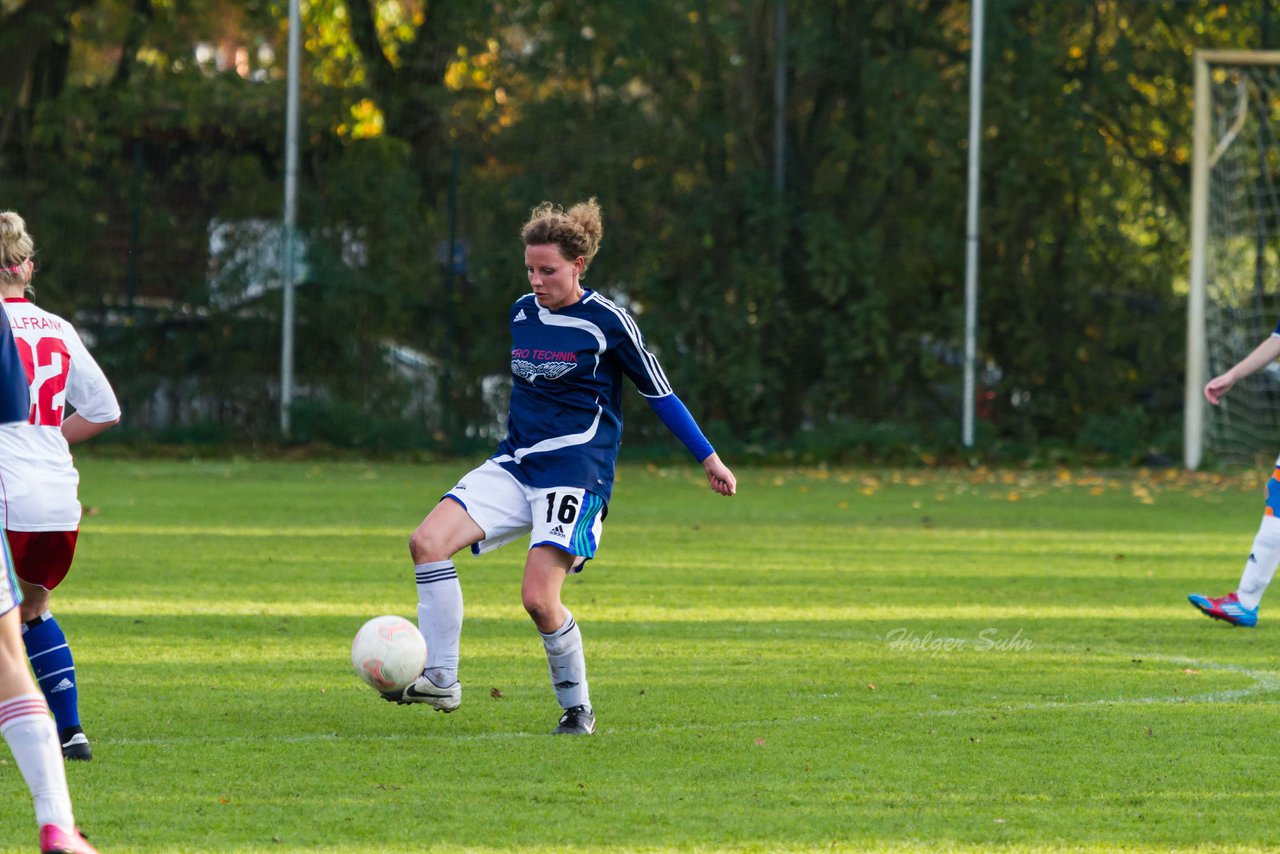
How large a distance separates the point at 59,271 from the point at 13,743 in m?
17.0

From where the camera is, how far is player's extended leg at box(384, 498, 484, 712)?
6.09 metres

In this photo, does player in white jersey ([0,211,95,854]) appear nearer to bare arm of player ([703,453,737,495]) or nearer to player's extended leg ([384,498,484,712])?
player's extended leg ([384,498,484,712])

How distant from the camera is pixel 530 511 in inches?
245

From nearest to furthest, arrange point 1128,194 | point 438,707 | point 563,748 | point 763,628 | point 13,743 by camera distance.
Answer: point 13,743, point 563,748, point 438,707, point 763,628, point 1128,194

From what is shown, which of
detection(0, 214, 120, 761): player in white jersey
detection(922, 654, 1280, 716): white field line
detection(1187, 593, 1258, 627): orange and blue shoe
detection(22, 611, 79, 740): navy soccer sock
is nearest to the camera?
detection(0, 214, 120, 761): player in white jersey

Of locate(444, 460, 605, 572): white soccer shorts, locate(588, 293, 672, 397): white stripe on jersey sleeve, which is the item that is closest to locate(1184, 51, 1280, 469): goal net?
locate(588, 293, 672, 397): white stripe on jersey sleeve

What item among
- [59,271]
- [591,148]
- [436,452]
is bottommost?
[436,452]

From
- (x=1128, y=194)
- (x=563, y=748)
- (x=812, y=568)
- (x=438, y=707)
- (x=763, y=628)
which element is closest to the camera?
(x=563, y=748)

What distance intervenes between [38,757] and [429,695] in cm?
217

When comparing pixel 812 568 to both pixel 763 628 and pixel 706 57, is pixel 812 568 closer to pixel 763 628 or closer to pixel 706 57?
pixel 763 628

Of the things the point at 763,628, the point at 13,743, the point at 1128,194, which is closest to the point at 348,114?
the point at 1128,194

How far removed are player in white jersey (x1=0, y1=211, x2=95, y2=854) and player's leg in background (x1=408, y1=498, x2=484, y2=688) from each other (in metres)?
2.10

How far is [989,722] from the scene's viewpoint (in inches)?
243

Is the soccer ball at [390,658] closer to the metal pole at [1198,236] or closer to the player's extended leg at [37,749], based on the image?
the player's extended leg at [37,749]
